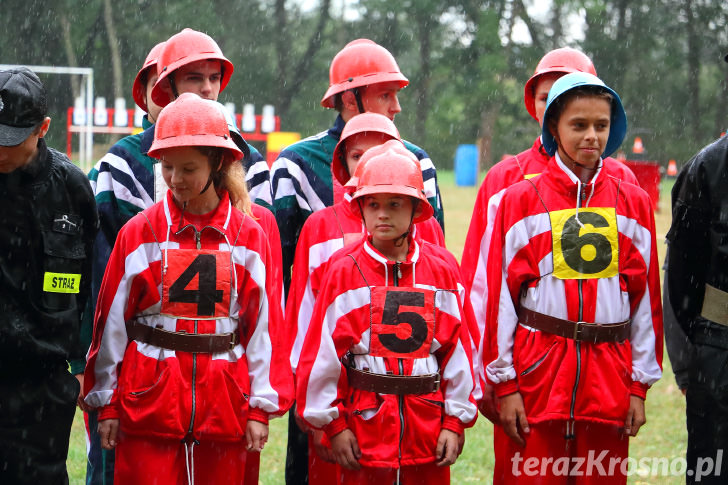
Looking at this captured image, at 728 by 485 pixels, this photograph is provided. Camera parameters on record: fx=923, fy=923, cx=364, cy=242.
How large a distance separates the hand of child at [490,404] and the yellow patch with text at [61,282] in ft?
6.02

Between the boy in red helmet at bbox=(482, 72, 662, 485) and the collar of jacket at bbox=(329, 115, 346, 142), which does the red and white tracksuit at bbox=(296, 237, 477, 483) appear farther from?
the collar of jacket at bbox=(329, 115, 346, 142)

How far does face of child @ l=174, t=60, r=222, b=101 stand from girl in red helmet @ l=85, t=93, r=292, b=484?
854mm

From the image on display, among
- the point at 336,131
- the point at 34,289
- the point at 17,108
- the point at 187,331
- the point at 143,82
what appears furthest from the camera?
the point at 143,82

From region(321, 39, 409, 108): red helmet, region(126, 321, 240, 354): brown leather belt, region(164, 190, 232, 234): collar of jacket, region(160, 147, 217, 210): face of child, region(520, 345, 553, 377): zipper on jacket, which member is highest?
region(321, 39, 409, 108): red helmet

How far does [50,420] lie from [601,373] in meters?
2.27

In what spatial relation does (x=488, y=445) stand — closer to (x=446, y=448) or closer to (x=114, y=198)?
(x=446, y=448)

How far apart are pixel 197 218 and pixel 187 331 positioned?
18.8 inches

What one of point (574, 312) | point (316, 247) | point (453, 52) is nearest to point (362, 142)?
point (316, 247)

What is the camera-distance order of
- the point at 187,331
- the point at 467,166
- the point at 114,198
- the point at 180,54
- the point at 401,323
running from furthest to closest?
the point at 467,166 → the point at 180,54 → the point at 114,198 → the point at 401,323 → the point at 187,331

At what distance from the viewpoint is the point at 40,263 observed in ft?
11.8

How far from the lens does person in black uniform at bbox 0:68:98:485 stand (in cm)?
349

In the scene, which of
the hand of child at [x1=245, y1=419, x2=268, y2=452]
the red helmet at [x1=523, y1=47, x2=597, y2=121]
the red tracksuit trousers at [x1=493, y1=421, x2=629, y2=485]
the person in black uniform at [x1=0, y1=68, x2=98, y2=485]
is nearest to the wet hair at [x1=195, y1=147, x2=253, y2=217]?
the person in black uniform at [x1=0, y1=68, x2=98, y2=485]

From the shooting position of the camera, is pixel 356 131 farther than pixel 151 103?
No

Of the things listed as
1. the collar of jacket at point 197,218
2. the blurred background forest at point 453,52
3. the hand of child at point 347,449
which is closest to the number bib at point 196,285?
the collar of jacket at point 197,218
